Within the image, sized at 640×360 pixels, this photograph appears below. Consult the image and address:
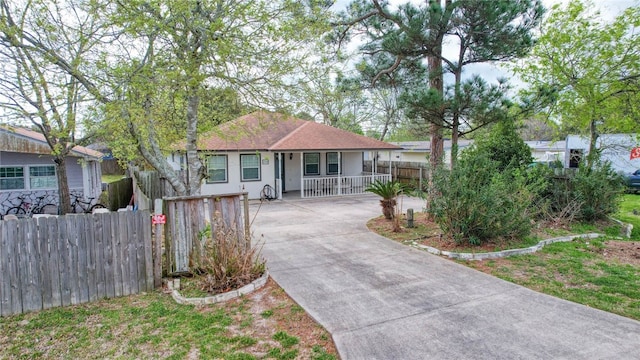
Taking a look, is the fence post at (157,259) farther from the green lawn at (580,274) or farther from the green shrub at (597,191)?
the green shrub at (597,191)

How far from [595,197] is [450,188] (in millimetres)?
5162

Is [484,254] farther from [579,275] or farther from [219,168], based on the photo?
[219,168]

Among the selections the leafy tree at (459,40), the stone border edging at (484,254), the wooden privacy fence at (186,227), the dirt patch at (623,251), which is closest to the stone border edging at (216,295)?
the wooden privacy fence at (186,227)

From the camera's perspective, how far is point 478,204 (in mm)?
7219

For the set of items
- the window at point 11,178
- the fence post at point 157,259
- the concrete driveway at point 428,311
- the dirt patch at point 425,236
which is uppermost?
the window at point 11,178

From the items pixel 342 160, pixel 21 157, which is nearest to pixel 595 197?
pixel 342 160

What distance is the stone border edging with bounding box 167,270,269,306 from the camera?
4973 millimetres

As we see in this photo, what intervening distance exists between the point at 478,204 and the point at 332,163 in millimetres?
11443

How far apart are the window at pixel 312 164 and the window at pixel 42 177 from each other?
400 inches

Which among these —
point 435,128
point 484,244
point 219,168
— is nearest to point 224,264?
point 484,244

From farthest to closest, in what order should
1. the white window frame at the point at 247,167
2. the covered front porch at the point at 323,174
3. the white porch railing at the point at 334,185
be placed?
the covered front porch at the point at 323,174
the white porch railing at the point at 334,185
the white window frame at the point at 247,167

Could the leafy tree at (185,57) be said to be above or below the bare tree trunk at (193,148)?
above

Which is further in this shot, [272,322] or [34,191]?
[34,191]

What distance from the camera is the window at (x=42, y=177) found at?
13.6 metres
